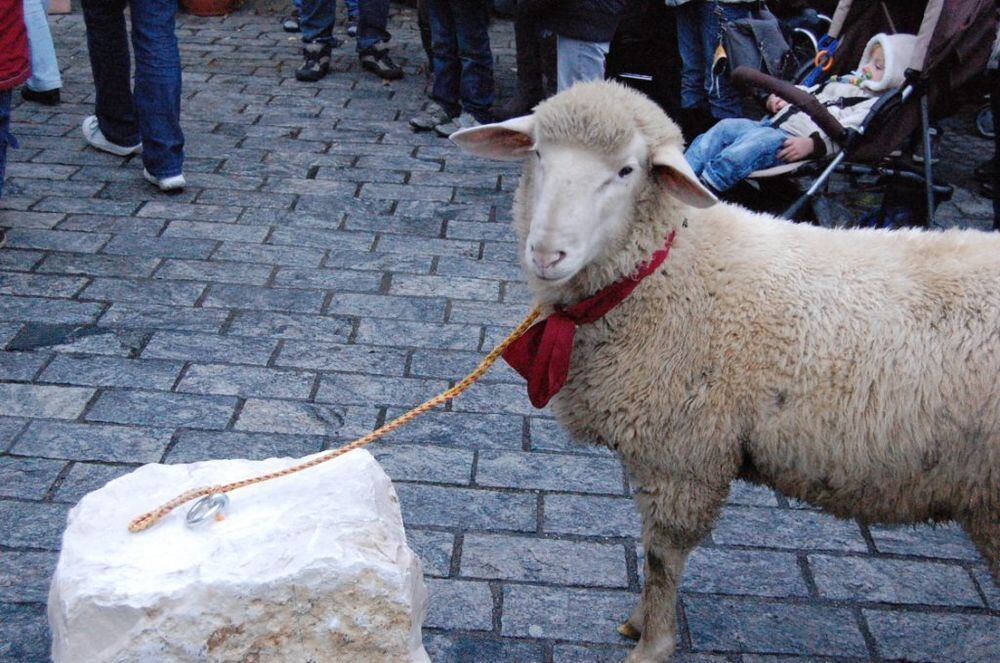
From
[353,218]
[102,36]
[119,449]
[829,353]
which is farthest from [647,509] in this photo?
[102,36]

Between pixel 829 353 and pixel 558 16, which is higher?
pixel 829 353

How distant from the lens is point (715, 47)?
23.1 feet

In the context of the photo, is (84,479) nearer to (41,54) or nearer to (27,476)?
(27,476)

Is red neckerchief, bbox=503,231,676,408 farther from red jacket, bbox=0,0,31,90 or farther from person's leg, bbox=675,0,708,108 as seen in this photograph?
person's leg, bbox=675,0,708,108

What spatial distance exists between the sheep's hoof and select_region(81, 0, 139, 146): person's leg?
5031 millimetres

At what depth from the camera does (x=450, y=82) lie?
25.7 feet

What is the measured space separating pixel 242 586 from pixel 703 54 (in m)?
5.92

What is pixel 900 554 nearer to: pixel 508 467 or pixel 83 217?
pixel 508 467

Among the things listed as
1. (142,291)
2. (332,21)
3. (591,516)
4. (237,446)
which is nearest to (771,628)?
(591,516)

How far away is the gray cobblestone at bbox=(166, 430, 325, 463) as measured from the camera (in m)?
3.99

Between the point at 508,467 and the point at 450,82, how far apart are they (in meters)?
4.58

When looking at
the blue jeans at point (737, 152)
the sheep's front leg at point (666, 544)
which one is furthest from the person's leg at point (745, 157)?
the sheep's front leg at point (666, 544)

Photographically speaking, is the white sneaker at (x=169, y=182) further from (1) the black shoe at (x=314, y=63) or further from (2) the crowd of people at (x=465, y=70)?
(1) the black shoe at (x=314, y=63)

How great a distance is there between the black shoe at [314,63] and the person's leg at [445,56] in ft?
4.66
